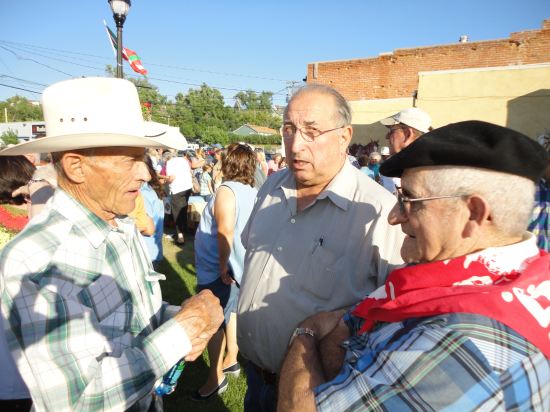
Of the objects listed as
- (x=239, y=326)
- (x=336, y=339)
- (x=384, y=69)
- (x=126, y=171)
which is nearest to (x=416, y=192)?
(x=336, y=339)

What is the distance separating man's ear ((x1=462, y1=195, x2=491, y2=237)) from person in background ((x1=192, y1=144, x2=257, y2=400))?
2511 mm

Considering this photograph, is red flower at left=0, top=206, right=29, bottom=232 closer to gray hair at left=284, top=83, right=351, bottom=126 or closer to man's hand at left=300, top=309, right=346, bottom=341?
gray hair at left=284, top=83, right=351, bottom=126

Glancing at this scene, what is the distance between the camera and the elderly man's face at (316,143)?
2176mm

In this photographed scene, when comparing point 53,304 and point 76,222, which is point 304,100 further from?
point 53,304

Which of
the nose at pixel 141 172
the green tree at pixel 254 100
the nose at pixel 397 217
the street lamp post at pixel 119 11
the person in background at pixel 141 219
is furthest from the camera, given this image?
the green tree at pixel 254 100

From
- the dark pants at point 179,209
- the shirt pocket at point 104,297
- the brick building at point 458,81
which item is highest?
the brick building at point 458,81

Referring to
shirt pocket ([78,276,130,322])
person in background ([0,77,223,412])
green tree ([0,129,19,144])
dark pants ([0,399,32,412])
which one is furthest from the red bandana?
green tree ([0,129,19,144])

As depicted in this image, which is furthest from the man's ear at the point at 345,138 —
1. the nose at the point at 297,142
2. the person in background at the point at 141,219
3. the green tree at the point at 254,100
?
the green tree at the point at 254,100

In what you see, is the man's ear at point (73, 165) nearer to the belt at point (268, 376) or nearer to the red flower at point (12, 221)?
the belt at point (268, 376)

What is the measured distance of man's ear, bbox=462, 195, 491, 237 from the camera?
44.2 inches

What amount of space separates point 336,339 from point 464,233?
2.03 feet

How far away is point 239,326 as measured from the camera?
2305 mm

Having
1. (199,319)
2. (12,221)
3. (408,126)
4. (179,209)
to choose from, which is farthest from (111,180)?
(179,209)

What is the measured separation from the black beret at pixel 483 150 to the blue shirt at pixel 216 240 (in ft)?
8.21
